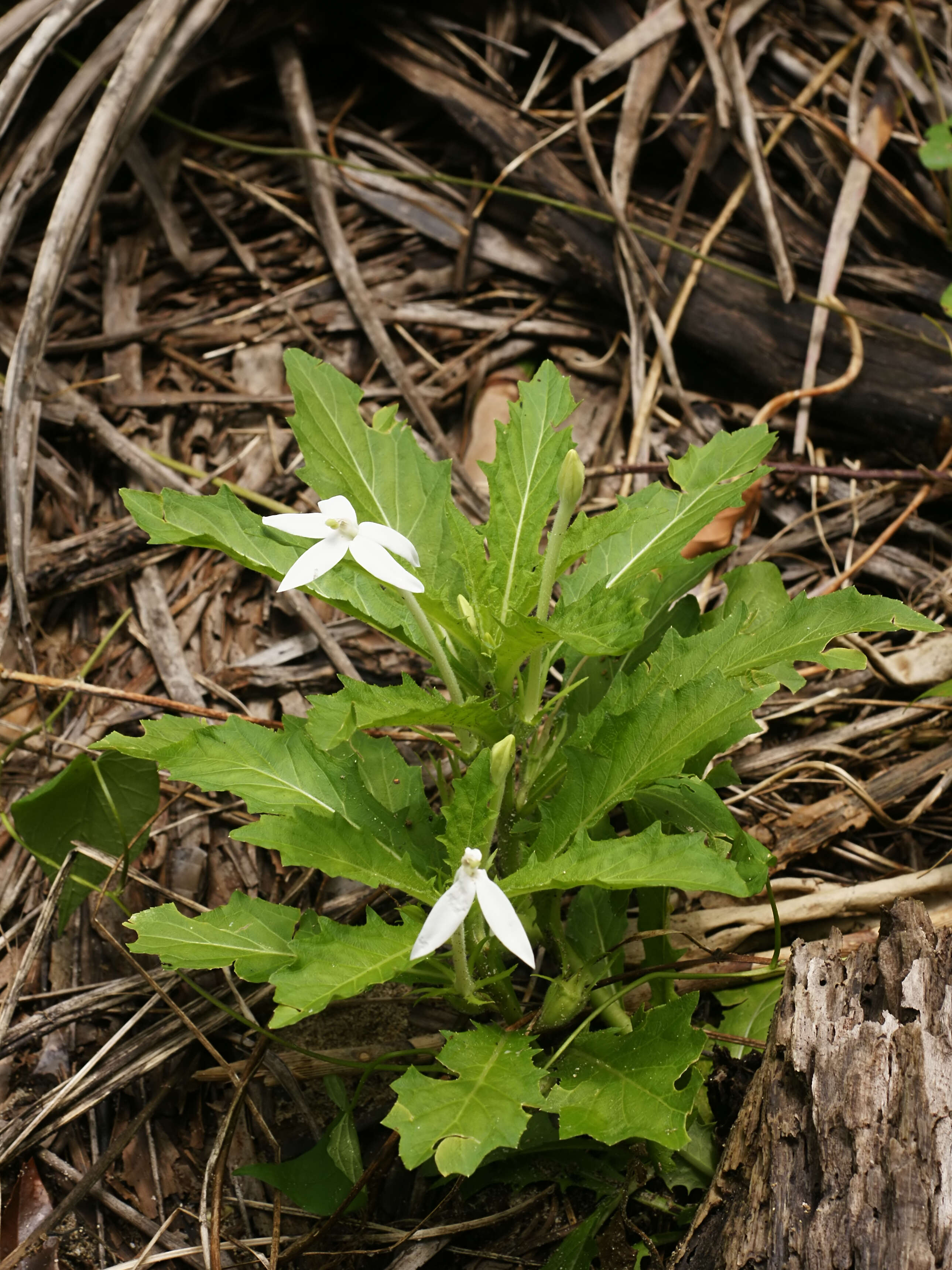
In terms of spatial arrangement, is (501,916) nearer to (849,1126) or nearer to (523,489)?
(849,1126)

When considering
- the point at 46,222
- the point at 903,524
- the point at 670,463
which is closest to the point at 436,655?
the point at 670,463

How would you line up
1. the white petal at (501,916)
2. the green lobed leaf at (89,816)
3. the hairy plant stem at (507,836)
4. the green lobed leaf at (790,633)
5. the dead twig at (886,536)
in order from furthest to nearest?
1. the dead twig at (886,536)
2. the green lobed leaf at (89,816)
3. the hairy plant stem at (507,836)
4. the green lobed leaf at (790,633)
5. the white petal at (501,916)

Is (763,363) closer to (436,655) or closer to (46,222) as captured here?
(436,655)

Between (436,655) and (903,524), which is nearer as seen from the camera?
(436,655)

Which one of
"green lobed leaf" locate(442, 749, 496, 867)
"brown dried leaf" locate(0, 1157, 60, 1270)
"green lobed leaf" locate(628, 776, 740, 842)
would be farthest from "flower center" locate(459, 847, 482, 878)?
"brown dried leaf" locate(0, 1157, 60, 1270)

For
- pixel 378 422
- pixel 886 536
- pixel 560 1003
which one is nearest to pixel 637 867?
pixel 560 1003

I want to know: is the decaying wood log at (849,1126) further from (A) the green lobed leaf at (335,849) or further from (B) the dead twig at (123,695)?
(B) the dead twig at (123,695)

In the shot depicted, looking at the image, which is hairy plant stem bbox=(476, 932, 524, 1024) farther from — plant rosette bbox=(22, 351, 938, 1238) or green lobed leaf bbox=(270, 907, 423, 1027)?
green lobed leaf bbox=(270, 907, 423, 1027)

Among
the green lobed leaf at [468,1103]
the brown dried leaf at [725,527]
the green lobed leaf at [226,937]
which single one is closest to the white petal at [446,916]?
the green lobed leaf at [468,1103]
